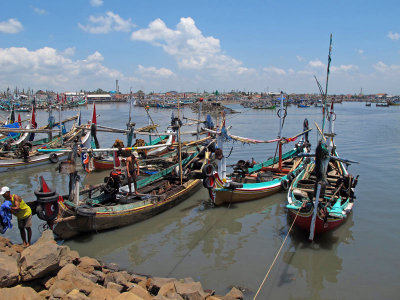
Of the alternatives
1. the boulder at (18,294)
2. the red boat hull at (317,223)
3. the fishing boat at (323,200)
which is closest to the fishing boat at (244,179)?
the fishing boat at (323,200)

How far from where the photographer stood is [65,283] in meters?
6.47

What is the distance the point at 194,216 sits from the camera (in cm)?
1334

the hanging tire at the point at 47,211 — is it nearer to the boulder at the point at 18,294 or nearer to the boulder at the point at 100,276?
the boulder at the point at 100,276

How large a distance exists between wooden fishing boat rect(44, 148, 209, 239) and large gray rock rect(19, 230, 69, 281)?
10.3 feet

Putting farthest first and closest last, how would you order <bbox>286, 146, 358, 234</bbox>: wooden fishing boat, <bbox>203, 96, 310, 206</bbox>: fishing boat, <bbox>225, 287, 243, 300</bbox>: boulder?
<bbox>203, 96, 310, 206</bbox>: fishing boat < <bbox>286, 146, 358, 234</bbox>: wooden fishing boat < <bbox>225, 287, 243, 300</bbox>: boulder

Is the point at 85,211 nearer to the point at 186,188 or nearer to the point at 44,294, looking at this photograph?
the point at 44,294

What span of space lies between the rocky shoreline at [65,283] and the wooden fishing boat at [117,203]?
8.36 feet

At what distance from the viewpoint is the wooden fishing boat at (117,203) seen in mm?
10367

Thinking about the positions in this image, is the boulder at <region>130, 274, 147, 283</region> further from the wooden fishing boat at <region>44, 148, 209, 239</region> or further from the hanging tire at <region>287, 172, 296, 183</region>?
the hanging tire at <region>287, 172, 296, 183</region>

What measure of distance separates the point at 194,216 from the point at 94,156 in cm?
1073

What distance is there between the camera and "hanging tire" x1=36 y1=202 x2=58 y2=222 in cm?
949

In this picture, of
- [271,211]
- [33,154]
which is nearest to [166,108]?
[33,154]

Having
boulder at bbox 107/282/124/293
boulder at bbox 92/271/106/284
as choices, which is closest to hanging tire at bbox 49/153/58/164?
boulder at bbox 92/271/106/284

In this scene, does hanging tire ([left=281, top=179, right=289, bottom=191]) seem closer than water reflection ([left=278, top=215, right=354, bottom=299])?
No
